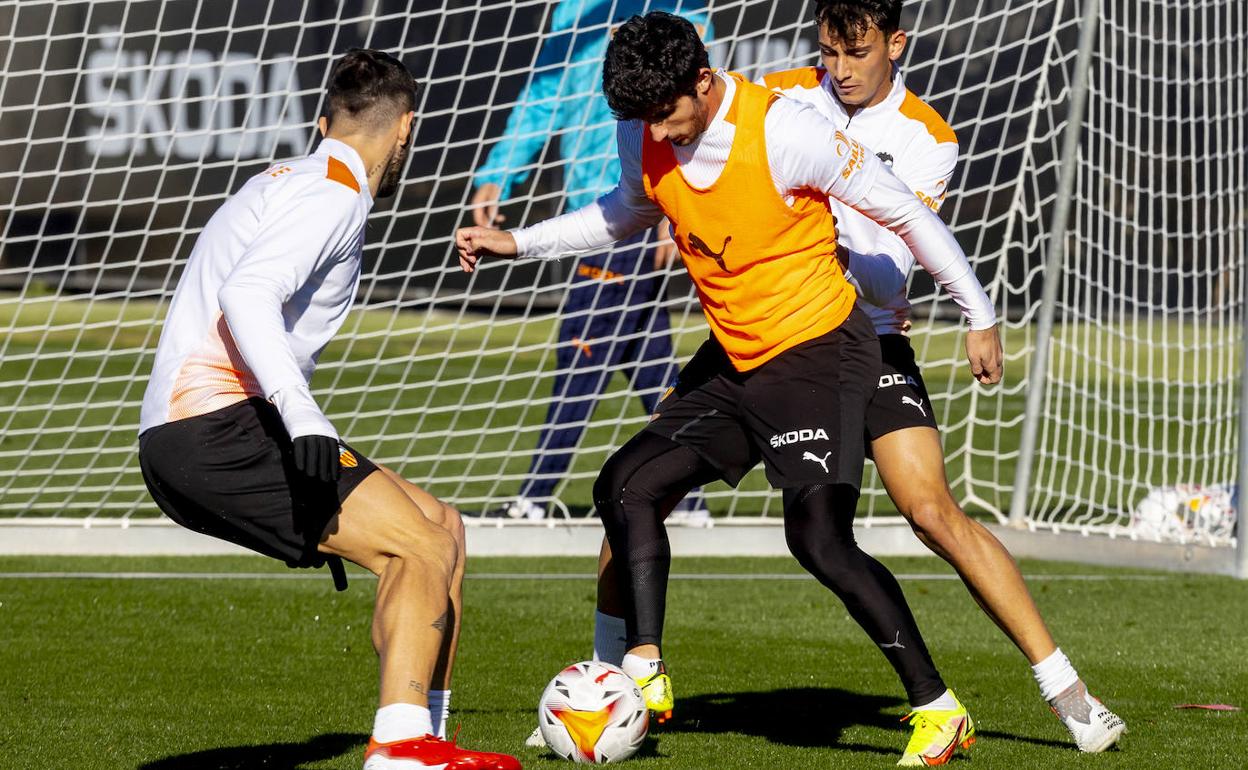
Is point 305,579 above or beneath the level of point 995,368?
beneath

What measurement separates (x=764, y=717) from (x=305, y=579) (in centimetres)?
286

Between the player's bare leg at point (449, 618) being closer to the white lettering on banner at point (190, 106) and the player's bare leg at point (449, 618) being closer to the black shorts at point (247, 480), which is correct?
the black shorts at point (247, 480)

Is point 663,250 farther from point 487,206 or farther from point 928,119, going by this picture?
point 928,119

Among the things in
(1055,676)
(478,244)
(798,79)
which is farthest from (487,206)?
(1055,676)

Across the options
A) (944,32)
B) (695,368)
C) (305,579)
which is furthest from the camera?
(944,32)

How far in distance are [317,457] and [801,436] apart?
1282 millimetres

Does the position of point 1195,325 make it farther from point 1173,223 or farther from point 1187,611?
point 1187,611

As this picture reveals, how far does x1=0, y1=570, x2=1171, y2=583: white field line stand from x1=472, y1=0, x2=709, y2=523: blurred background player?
717 millimetres

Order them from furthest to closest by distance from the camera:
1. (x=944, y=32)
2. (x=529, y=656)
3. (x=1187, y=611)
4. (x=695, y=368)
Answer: (x=944, y=32) → (x=1187, y=611) → (x=529, y=656) → (x=695, y=368)

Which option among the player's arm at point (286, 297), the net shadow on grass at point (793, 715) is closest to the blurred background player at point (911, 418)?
the net shadow on grass at point (793, 715)

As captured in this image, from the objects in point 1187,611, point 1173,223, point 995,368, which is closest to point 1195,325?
point 1173,223

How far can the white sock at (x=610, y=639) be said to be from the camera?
14.2 ft

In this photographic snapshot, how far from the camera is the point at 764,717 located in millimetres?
4559

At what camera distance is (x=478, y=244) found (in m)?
4.21
